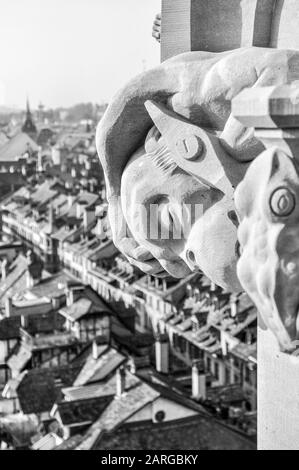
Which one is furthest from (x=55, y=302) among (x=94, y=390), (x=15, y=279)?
(x=94, y=390)

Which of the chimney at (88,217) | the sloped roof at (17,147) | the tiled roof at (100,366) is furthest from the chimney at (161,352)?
the sloped roof at (17,147)

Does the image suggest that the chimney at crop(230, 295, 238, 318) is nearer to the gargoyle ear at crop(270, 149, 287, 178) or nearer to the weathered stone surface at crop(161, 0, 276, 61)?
the weathered stone surface at crop(161, 0, 276, 61)

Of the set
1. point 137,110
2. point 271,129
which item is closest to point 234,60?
point 137,110

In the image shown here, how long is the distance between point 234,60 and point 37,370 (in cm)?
4026

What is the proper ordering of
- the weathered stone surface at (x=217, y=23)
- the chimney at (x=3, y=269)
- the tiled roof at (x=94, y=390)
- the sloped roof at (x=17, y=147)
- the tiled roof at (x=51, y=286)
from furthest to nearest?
the sloped roof at (x=17, y=147), the chimney at (x=3, y=269), the tiled roof at (x=51, y=286), the tiled roof at (x=94, y=390), the weathered stone surface at (x=217, y=23)

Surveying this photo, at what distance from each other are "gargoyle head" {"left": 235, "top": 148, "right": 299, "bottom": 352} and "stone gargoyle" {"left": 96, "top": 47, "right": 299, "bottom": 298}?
34.9 inches

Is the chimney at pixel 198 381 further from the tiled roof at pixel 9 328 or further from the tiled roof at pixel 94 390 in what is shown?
the tiled roof at pixel 9 328

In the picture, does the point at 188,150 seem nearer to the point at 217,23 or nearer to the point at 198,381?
the point at 217,23

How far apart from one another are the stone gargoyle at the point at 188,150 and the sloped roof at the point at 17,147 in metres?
Answer: 155

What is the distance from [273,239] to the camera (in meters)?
4.69

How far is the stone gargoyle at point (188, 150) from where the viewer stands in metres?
5.77

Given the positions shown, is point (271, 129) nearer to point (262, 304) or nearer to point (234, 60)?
point (262, 304)

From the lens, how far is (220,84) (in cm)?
596

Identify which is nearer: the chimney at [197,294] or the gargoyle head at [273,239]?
the gargoyle head at [273,239]
